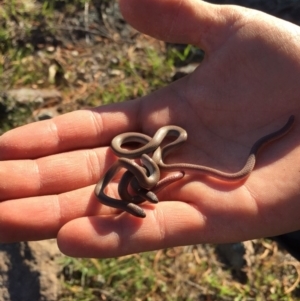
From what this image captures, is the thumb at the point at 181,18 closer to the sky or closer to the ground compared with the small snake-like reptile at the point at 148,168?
closer to the sky

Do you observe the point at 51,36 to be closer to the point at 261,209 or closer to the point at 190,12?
the point at 190,12

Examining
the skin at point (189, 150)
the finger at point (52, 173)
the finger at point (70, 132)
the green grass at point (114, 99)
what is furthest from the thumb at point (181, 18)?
the green grass at point (114, 99)

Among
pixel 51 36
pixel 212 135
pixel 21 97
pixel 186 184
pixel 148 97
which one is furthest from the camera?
pixel 51 36

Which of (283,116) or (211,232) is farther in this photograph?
(283,116)

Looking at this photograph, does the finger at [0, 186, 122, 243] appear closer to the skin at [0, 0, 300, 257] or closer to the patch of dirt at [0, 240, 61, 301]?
the skin at [0, 0, 300, 257]

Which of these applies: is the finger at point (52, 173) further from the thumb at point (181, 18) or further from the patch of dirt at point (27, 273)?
the thumb at point (181, 18)

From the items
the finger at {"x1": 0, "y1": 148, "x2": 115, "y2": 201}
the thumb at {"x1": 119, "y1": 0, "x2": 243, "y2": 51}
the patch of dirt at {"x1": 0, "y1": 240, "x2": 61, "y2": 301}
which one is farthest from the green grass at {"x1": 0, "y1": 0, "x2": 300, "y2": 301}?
the thumb at {"x1": 119, "y1": 0, "x2": 243, "y2": 51}

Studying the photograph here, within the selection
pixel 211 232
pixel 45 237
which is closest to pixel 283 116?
pixel 211 232

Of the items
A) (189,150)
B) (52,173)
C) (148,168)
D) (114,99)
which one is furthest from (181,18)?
(114,99)
